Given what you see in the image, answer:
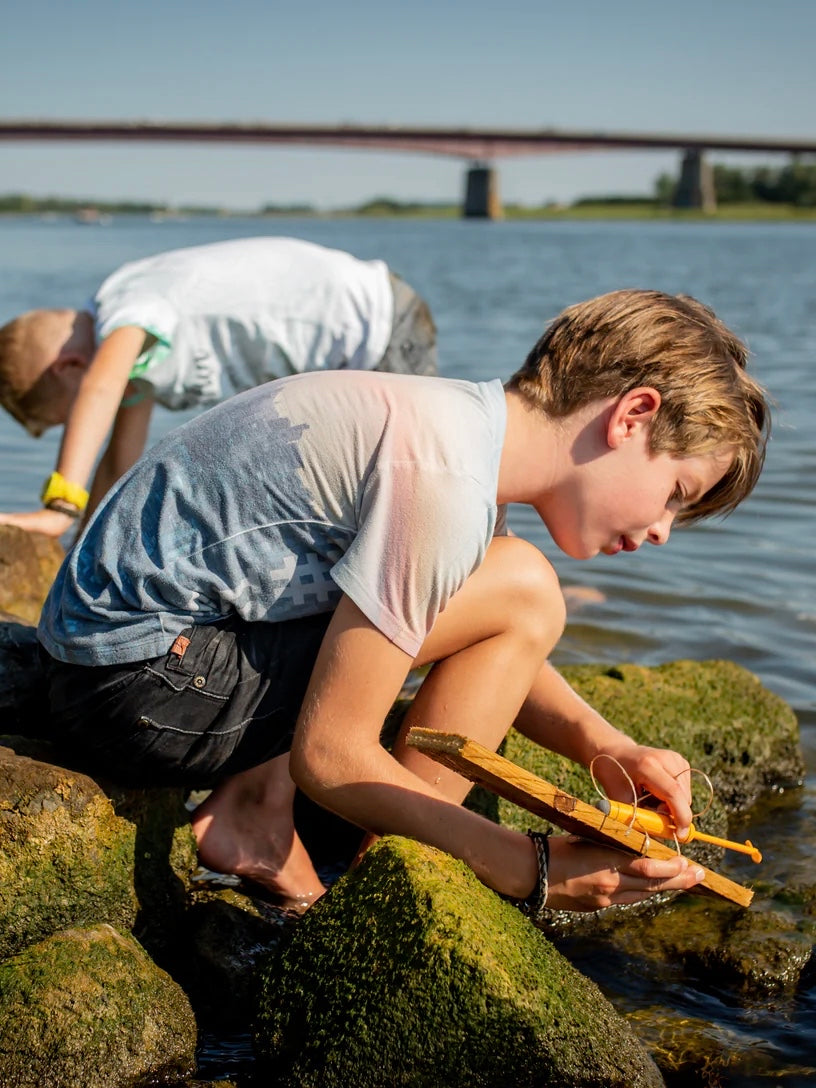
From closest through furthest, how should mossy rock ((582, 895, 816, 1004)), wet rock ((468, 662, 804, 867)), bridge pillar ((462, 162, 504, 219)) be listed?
mossy rock ((582, 895, 816, 1004)) → wet rock ((468, 662, 804, 867)) → bridge pillar ((462, 162, 504, 219))

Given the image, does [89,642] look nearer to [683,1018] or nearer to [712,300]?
[683,1018]

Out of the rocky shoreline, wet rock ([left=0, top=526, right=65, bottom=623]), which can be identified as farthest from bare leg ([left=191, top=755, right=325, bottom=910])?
wet rock ([left=0, top=526, right=65, bottom=623])

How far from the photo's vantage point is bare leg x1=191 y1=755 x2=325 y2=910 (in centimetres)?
269

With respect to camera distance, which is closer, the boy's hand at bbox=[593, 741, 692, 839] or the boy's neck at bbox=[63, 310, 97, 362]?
the boy's hand at bbox=[593, 741, 692, 839]

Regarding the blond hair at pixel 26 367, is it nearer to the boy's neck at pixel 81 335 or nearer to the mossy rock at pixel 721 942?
the boy's neck at pixel 81 335

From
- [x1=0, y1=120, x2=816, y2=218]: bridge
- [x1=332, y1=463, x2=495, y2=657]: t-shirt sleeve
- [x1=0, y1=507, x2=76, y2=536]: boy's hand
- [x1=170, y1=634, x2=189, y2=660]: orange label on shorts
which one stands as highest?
[x1=332, y1=463, x2=495, y2=657]: t-shirt sleeve

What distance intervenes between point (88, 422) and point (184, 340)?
1.86 ft

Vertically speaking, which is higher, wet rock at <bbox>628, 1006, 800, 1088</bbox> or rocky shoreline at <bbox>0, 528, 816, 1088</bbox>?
rocky shoreline at <bbox>0, 528, 816, 1088</bbox>

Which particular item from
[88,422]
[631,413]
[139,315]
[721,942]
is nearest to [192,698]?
[631,413]

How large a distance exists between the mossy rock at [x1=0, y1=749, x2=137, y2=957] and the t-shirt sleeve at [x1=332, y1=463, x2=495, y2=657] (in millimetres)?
653

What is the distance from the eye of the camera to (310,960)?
6.81 feet

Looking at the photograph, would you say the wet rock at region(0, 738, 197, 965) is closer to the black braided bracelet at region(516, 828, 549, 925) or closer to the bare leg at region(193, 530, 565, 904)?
the bare leg at region(193, 530, 565, 904)

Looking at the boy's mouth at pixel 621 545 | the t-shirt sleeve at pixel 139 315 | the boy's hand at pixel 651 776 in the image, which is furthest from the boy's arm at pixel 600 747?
the t-shirt sleeve at pixel 139 315

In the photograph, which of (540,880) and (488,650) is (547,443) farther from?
(540,880)
